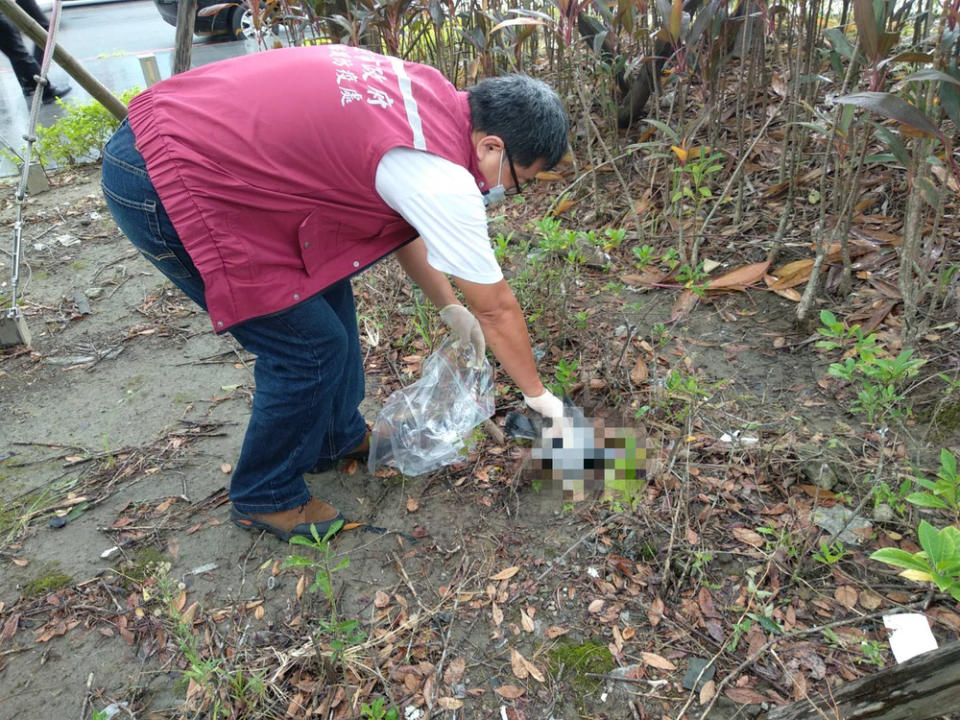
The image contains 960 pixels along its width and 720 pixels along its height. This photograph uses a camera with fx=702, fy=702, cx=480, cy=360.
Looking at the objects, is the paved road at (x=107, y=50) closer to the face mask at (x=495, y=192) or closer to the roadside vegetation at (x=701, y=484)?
the roadside vegetation at (x=701, y=484)

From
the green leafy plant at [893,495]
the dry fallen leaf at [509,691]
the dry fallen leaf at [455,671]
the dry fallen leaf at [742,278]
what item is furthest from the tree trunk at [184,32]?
the green leafy plant at [893,495]

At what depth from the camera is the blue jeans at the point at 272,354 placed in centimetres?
167

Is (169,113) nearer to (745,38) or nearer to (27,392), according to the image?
(27,392)

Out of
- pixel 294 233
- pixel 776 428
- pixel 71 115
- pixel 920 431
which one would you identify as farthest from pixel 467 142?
pixel 71 115

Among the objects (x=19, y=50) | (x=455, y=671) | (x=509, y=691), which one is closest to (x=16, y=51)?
(x=19, y=50)

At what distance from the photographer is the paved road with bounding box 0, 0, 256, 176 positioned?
7.26 metres

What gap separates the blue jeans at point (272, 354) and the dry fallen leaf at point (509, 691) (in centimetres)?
79

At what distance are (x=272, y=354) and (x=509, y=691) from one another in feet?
3.27

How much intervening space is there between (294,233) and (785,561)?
4.77ft

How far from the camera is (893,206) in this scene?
271 centimetres

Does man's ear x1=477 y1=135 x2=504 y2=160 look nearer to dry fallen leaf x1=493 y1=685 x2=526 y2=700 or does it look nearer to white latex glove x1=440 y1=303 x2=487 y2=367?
white latex glove x1=440 y1=303 x2=487 y2=367

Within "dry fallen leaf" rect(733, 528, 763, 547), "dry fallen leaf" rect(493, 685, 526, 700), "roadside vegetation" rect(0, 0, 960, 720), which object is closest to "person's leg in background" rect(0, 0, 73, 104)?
"roadside vegetation" rect(0, 0, 960, 720)

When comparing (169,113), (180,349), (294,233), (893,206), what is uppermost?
(169,113)

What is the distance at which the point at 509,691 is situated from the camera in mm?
1623
